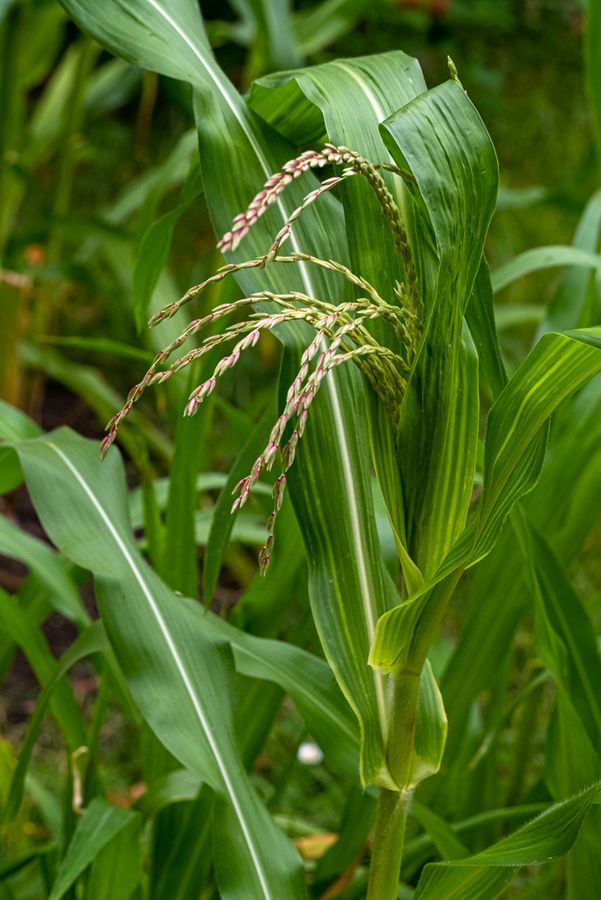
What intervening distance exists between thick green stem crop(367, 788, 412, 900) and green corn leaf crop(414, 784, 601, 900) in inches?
0.7

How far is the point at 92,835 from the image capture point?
0.75 m

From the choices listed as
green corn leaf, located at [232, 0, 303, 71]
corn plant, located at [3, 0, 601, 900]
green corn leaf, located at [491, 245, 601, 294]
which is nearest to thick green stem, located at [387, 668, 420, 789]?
corn plant, located at [3, 0, 601, 900]

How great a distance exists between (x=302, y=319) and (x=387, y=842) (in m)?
0.27

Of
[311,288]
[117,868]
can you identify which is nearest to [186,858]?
[117,868]

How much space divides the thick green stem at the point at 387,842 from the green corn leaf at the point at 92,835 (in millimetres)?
195

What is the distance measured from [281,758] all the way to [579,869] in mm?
663

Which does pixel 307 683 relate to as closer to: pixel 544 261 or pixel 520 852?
pixel 520 852

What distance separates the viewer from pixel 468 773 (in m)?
1.07

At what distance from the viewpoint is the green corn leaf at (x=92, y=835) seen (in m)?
0.73

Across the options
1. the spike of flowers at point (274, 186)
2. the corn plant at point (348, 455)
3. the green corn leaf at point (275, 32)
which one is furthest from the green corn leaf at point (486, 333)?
the green corn leaf at point (275, 32)

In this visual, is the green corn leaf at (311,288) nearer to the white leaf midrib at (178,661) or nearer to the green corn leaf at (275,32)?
the white leaf midrib at (178,661)

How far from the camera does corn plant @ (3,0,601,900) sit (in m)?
0.53

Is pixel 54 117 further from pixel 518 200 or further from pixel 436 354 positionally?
pixel 436 354

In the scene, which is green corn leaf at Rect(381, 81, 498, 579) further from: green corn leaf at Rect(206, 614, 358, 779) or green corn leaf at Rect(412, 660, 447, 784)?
green corn leaf at Rect(206, 614, 358, 779)
